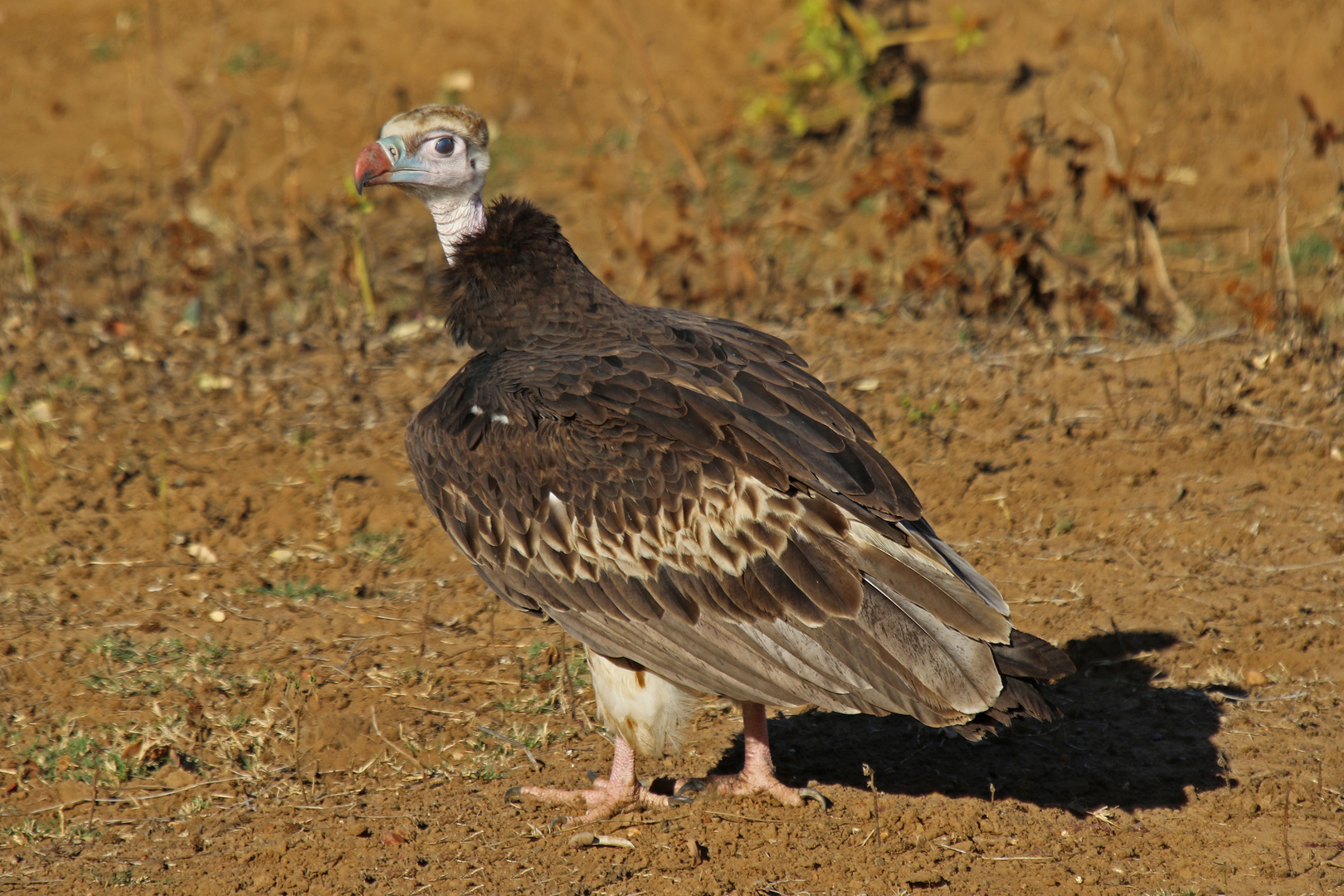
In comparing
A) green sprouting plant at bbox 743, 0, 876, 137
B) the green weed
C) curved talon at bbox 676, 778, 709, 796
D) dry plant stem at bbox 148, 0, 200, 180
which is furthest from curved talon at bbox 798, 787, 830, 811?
dry plant stem at bbox 148, 0, 200, 180

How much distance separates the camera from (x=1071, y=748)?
16.0ft

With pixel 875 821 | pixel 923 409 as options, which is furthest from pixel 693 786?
pixel 923 409

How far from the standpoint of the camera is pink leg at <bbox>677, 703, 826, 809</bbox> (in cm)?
451

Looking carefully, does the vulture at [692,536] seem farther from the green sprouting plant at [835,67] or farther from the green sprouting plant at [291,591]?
the green sprouting plant at [835,67]

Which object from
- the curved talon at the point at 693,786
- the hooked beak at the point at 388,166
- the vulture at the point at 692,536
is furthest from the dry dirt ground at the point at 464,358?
the hooked beak at the point at 388,166

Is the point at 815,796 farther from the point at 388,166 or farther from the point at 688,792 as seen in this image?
the point at 388,166

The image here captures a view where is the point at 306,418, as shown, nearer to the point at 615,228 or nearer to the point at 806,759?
the point at 615,228

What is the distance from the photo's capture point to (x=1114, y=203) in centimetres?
1003

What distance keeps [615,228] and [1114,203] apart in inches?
147

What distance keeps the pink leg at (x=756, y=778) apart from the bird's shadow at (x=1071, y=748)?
23cm

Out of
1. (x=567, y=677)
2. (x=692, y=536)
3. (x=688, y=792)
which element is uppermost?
(x=692, y=536)

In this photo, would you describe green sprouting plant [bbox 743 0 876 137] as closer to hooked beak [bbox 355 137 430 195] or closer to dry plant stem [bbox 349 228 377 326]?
dry plant stem [bbox 349 228 377 326]

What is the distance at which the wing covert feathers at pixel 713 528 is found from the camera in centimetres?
402

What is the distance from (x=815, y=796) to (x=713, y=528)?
1.01 m
